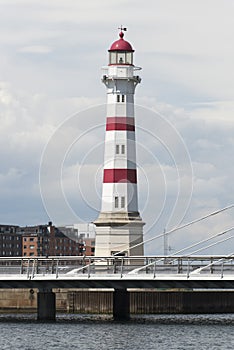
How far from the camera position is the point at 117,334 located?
2511 inches

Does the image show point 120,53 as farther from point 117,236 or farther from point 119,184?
point 117,236

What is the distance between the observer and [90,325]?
69.1 metres

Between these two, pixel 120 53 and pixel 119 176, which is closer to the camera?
pixel 119 176

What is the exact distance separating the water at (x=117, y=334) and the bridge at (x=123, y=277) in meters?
1.63

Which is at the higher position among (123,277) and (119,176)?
(119,176)

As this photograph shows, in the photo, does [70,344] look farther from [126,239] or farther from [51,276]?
[126,239]

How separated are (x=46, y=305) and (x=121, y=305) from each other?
4.69 m

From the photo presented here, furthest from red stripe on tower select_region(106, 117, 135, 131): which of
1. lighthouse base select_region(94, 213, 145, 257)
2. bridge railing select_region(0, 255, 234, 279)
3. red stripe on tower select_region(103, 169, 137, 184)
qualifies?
bridge railing select_region(0, 255, 234, 279)

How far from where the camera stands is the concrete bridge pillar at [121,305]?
244 ft

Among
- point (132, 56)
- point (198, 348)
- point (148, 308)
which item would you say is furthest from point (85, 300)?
point (198, 348)

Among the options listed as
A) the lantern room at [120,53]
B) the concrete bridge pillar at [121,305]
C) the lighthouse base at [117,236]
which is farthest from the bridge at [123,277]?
the lantern room at [120,53]

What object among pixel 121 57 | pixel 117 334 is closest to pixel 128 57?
pixel 121 57

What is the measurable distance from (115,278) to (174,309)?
13862 millimetres

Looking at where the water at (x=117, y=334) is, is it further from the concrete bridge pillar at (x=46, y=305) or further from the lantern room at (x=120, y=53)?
the lantern room at (x=120, y=53)
